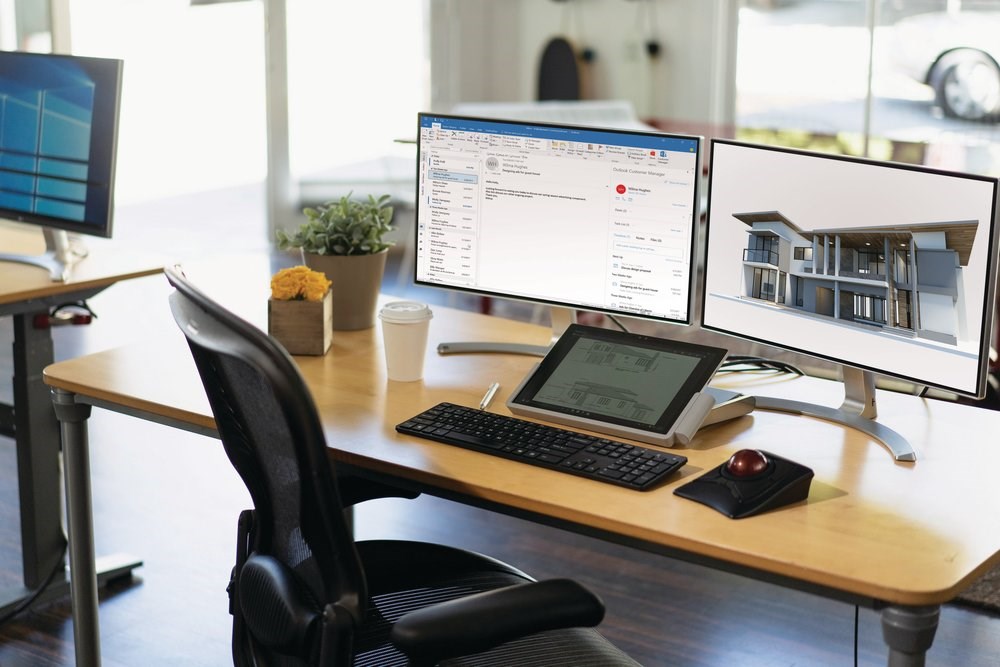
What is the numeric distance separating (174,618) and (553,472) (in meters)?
1.42

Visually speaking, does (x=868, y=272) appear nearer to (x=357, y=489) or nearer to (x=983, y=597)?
(x=357, y=489)

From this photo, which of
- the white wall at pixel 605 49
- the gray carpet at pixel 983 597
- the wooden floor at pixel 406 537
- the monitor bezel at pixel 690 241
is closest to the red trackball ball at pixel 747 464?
the monitor bezel at pixel 690 241

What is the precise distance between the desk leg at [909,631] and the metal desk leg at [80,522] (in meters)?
1.43

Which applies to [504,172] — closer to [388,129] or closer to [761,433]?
[761,433]

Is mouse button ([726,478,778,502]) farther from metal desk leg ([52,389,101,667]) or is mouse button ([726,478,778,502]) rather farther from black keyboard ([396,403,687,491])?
metal desk leg ([52,389,101,667])

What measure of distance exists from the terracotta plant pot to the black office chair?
2.69 feet

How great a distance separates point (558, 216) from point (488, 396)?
1.21 feet

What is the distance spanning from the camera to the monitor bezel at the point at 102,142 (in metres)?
2.61

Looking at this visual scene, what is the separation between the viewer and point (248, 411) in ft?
4.64

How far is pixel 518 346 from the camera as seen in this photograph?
7.61ft

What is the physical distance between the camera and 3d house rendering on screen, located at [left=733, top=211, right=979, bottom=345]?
1711 mm

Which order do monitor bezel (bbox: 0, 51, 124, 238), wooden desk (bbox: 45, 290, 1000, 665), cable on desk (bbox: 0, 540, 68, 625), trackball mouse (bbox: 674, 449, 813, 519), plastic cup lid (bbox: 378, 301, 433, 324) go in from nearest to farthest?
wooden desk (bbox: 45, 290, 1000, 665) → trackball mouse (bbox: 674, 449, 813, 519) → plastic cup lid (bbox: 378, 301, 433, 324) → monitor bezel (bbox: 0, 51, 124, 238) → cable on desk (bbox: 0, 540, 68, 625)

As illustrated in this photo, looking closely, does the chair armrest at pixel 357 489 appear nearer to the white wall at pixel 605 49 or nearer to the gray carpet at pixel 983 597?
the gray carpet at pixel 983 597

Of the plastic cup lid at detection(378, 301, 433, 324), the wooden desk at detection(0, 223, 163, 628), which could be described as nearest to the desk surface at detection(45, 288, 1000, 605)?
the plastic cup lid at detection(378, 301, 433, 324)
